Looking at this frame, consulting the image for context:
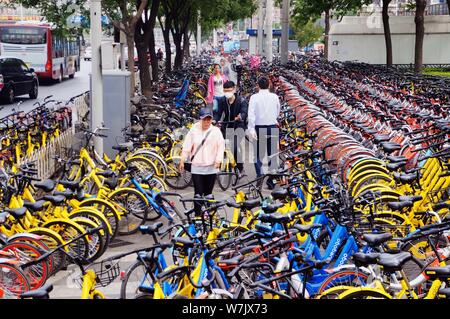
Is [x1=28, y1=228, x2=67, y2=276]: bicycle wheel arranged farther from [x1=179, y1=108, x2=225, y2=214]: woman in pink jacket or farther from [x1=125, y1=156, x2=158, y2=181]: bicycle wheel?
[x1=125, y1=156, x2=158, y2=181]: bicycle wheel

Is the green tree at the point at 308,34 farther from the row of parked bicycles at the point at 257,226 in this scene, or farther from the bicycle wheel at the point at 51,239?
the bicycle wheel at the point at 51,239

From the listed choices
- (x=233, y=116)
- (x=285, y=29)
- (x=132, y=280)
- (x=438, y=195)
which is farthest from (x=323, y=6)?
(x=132, y=280)

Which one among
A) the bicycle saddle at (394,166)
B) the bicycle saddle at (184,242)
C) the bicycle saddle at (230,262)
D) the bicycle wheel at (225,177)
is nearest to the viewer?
the bicycle saddle at (230,262)

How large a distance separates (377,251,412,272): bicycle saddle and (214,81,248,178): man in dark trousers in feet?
21.9

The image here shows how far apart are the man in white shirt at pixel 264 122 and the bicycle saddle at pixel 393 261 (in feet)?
20.4

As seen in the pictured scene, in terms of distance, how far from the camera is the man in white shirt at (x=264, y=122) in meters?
10.8

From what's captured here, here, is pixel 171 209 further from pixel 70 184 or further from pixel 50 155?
pixel 50 155

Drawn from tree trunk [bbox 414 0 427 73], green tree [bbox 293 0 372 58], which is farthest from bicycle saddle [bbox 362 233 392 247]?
green tree [bbox 293 0 372 58]

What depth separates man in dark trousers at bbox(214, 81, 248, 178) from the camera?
11.3m

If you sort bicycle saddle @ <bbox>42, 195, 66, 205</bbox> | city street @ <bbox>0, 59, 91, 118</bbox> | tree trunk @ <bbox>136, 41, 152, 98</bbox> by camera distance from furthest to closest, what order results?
city street @ <bbox>0, 59, 91, 118</bbox>, tree trunk @ <bbox>136, 41, 152, 98</bbox>, bicycle saddle @ <bbox>42, 195, 66, 205</bbox>

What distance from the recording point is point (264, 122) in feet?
35.7

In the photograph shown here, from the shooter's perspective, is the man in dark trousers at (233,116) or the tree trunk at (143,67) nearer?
the man in dark trousers at (233,116)

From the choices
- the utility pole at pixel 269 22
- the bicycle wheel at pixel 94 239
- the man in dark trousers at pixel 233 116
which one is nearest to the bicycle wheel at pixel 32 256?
the bicycle wheel at pixel 94 239
